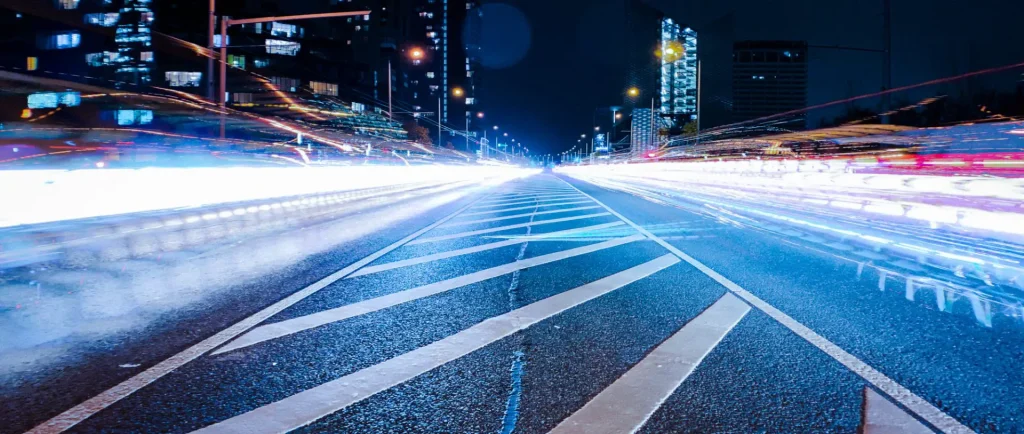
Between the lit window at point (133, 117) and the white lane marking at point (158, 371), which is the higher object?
the lit window at point (133, 117)

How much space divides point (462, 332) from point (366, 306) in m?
1.31

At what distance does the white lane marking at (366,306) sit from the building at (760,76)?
16299cm

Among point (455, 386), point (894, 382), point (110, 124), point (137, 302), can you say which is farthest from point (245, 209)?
point (110, 124)

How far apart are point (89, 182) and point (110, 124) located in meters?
31.0

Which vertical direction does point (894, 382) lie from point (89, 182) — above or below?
below

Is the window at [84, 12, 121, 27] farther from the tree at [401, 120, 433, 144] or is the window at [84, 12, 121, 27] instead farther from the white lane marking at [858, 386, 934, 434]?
the white lane marking at [858, 386, 934, 434]

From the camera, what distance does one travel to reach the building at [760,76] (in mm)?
168250

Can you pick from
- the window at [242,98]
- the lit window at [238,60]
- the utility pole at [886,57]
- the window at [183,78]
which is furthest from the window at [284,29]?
the utility pole at [886,57]

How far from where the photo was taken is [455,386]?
3850 mm

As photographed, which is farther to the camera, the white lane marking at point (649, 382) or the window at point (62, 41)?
the window at point (62, 41)

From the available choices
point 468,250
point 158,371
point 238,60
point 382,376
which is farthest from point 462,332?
point 238,60

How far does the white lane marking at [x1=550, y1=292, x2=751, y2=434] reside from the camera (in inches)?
131

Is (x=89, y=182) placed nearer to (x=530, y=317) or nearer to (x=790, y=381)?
(x=530, y=317)

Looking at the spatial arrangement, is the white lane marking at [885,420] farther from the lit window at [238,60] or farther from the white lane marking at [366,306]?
the lit window at [238,60]
